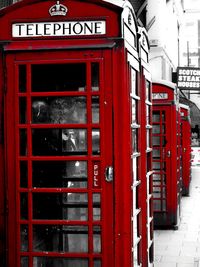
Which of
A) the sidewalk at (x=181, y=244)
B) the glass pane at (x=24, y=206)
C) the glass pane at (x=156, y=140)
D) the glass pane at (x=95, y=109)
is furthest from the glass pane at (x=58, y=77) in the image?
the glass pane at (x=156, y=140)

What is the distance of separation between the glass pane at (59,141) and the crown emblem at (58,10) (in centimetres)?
98

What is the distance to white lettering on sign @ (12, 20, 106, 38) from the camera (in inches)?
170

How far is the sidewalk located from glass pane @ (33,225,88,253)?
9.16ft

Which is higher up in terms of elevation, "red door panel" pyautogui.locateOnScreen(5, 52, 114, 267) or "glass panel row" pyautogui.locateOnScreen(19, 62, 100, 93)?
"glass panel row" pyautogui.locateOnScreen(19, 62, 100, 93)

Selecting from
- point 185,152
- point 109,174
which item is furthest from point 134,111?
point 185,152

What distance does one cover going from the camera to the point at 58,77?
463cm

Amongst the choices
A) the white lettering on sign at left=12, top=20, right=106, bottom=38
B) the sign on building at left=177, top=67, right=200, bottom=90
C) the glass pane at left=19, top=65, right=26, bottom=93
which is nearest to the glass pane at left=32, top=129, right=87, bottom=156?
the glass pane at left=19, top=65, right=26, bottom=93

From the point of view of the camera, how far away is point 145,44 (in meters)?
5.98

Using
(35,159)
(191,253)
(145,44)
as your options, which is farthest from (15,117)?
(191,253)

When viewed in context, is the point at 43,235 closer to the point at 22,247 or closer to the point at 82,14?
the point at 22,247

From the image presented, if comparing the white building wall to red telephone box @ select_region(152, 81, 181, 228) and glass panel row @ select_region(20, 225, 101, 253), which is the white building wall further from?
glass panel row @ select_region(20, 225, 101, 253)

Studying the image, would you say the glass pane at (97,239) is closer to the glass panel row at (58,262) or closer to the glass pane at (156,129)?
the glass panel row at (58,262)

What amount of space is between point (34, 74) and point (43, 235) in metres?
1.41

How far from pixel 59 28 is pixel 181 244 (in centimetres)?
542
